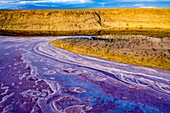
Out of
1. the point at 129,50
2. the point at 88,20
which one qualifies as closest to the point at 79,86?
the point at 129,50

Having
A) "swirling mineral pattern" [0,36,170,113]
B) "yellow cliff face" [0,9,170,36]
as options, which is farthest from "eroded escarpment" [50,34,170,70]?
"yellow cliff face" [0,9,170,36]

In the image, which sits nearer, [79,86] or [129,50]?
[79,86]

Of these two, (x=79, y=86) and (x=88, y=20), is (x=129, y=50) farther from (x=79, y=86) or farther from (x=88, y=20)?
(x=88, y=20)

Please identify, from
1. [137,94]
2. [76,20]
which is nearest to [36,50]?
[137,94]

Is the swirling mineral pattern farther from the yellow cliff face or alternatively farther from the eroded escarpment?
the yellow cliff face

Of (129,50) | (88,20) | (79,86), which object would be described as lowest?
(79,86)

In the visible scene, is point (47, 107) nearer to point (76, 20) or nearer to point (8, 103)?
point (8, 103)
